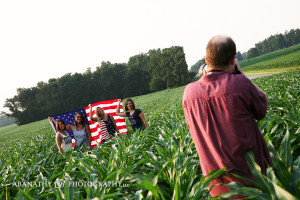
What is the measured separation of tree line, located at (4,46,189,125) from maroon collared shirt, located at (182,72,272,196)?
59.0 metres

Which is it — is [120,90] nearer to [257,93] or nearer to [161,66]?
[161,66]

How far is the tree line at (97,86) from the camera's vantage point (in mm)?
56844

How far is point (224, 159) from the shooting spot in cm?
135

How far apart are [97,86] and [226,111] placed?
63.9m

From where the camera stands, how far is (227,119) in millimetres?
1261

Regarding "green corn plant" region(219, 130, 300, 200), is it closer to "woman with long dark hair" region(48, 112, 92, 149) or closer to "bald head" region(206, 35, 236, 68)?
"bald head" region(206, 35, 236, 68)

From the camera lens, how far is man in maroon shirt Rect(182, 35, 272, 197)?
4.01 ft

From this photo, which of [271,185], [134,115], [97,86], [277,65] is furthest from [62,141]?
[97,86]

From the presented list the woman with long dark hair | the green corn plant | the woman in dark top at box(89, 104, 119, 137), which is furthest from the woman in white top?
the green corn plant

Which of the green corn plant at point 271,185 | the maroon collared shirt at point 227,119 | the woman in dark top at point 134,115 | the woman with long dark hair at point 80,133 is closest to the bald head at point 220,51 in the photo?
the maroon collared shirt at point 227,119

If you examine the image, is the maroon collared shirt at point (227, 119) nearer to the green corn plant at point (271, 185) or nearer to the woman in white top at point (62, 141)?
the green corn plant at point (271, 185)

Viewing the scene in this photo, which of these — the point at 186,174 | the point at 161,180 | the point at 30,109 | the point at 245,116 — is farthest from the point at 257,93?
the point at 30,109

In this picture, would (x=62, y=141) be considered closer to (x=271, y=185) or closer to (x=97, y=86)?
(x=271, y=185)

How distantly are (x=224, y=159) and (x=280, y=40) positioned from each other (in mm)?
148319
